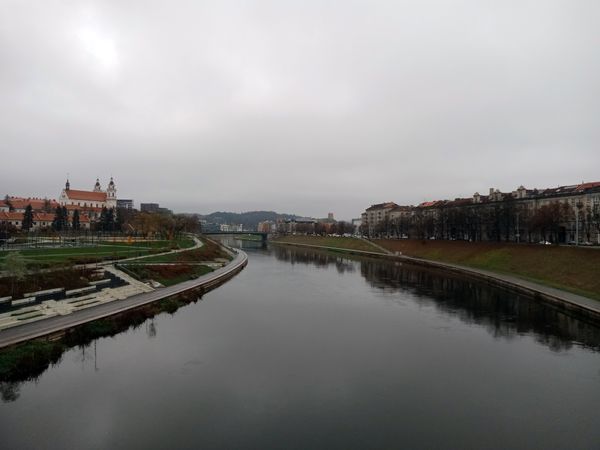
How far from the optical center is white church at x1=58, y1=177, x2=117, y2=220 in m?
113

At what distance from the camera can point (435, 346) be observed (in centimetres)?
2005

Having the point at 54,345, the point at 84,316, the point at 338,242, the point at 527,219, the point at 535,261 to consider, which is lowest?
the point at 54,345

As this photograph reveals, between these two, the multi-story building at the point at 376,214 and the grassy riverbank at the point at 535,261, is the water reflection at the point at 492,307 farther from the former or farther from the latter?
the multi-story building at the point at 376,214

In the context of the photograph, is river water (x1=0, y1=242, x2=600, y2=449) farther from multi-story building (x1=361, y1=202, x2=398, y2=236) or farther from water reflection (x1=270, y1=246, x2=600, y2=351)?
multi-story building (x1=361, y1=202, x2=398, y2=236)

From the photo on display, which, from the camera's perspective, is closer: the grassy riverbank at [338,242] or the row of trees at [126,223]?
the row of trees at [126,223]

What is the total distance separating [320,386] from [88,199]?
127 meters

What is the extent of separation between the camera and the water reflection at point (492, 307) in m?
22.3

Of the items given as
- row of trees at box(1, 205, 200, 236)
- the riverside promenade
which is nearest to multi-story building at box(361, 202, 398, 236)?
row of trees at box(1, 205, 200, 236)

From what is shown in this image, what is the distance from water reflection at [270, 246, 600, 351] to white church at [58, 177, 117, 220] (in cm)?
9591

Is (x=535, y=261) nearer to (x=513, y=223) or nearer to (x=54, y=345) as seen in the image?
(x=513, y=223)

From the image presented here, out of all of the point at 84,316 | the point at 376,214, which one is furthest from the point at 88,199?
the point at 84,316

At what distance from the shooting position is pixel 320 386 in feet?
48.6

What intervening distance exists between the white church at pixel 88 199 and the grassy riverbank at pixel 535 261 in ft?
310

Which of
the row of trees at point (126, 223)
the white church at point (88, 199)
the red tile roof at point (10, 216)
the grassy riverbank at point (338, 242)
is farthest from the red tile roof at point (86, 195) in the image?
the grassy riverbank at point (338, 242)
